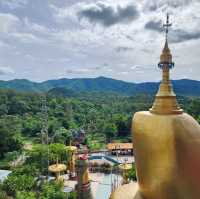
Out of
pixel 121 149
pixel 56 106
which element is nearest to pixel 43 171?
pixel 121 149

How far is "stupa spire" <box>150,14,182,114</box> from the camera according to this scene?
6.88m

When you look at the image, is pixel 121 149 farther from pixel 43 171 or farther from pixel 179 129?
pixel 179 129

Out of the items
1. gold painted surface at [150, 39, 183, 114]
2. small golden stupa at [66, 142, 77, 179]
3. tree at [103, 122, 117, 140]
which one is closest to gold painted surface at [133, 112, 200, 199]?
gold painted surface at [150, 39, 183, 114]

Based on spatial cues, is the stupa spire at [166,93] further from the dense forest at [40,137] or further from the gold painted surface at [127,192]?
Result: the dense forest at [40,137]

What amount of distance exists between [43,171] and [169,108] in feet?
69.0

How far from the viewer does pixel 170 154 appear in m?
6.32

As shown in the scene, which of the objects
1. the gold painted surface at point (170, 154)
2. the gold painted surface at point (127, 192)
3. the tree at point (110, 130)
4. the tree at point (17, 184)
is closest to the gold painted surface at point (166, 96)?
the gold painted surface at point (170, 154)

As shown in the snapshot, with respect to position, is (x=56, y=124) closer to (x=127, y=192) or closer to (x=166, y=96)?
(x=127, y=192)

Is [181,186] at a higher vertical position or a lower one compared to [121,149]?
higher

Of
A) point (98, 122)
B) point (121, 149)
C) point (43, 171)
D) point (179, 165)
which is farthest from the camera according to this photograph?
point (98, 122)

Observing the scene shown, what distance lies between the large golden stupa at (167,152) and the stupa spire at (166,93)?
0.02 m

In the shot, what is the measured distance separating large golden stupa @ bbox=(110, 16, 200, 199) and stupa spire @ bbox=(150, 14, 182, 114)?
2 centimetres

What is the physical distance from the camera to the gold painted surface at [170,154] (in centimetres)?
631

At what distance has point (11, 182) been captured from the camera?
65.4 ft
